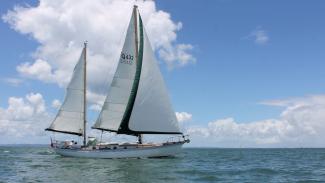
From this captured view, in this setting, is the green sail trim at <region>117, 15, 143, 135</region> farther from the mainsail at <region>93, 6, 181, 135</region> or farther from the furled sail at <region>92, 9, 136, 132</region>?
the furled sail at <region>92, 9, 136, 132</region>

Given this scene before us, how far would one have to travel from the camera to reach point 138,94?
56.0m

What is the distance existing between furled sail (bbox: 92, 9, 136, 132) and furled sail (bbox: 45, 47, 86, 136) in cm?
676

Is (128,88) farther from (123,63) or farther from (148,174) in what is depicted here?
(148,174)

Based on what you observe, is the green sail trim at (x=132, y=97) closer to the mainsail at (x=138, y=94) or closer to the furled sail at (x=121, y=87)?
the mainsail at (x=138, y=94)

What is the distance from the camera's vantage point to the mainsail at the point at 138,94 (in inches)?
2202

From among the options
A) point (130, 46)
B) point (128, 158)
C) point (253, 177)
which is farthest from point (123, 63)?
point (253, 177)

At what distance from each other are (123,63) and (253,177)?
958 inches

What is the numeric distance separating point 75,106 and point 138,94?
1250 centimetres

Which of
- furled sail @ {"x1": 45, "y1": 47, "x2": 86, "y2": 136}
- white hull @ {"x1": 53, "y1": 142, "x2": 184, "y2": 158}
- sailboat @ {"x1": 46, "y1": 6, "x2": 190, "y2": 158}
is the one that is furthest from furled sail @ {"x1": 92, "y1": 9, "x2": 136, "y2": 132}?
furled sail @ {"x1": 45, "y1": 47, "x2": 86, "y2": 136}

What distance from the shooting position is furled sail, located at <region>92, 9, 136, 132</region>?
57.2 metres

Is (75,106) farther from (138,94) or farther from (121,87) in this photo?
(138,94)

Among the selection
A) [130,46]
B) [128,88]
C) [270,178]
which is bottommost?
[270,178]

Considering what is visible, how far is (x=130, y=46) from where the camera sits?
5822 cm

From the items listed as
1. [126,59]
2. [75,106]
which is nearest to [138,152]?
[126,59]
